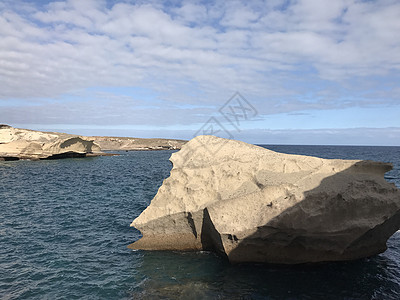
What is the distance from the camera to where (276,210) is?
9.59 metres

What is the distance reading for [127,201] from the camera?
2095 cm

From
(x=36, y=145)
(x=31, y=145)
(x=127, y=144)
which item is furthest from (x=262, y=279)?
(x=127, y=144)


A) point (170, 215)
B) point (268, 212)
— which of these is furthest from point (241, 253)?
point (170, 215)

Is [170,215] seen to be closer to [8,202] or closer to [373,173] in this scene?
[373,173]

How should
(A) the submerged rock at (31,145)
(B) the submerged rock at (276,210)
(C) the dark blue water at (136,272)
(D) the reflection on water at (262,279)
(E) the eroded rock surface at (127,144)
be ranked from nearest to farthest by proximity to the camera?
(D) the reflection on water at (262,279) → (C) the dark blue water at (136,272) → (B) the submerged rock at (276,210) → (A) the submerged rock at (31,145) → (E) the eroded rock surface at (127,144)

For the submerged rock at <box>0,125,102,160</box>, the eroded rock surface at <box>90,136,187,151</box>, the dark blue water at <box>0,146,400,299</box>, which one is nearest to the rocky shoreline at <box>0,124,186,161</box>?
the submerged rock at <box>0,125,102,160</box>

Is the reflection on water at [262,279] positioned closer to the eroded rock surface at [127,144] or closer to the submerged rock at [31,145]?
the submerged rock at [31,145]

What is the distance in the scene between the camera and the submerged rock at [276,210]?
9469mm

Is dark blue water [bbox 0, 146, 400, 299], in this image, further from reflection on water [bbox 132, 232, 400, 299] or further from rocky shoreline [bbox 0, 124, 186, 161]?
rocky shoreline [bbox 0, 124, 186, 161]

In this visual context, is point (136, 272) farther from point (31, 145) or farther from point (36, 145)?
point (31, 145)

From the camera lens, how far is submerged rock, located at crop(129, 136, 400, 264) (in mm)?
9469

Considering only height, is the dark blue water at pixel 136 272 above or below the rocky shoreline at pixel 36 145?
below

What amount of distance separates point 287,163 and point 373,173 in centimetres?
302

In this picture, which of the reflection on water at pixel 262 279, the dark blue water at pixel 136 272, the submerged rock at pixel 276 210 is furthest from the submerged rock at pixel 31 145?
the reflection on water at pixel 262 279
